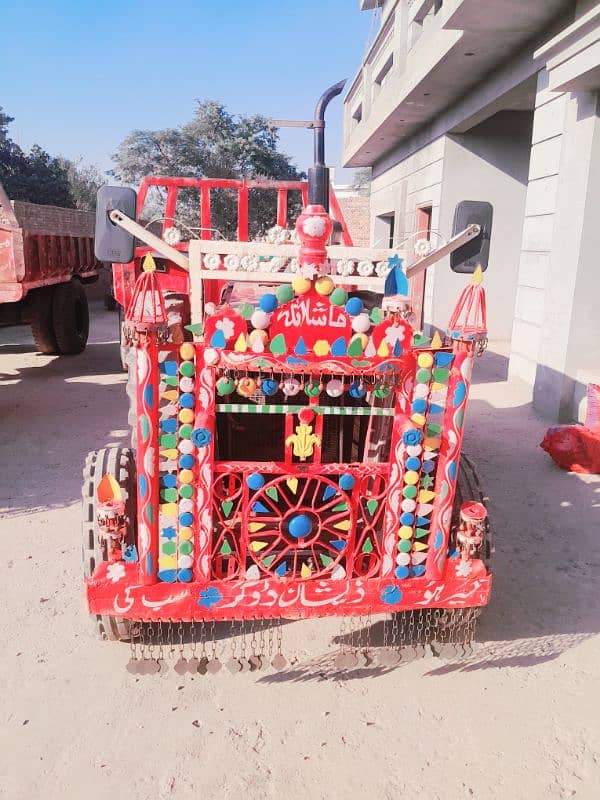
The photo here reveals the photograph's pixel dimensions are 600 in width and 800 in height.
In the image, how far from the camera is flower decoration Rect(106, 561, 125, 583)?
2.48 meters

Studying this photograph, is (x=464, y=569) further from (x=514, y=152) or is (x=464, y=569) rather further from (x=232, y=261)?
(x=514, y=152)

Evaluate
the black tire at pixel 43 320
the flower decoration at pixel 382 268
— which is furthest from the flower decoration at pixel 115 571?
the black tire at pixel 43 320

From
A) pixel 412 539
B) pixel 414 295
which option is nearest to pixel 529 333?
pixel 414 295

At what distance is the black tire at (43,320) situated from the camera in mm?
8695

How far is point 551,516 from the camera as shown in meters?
4.38

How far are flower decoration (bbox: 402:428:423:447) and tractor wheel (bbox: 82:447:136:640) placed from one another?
1.28 meters

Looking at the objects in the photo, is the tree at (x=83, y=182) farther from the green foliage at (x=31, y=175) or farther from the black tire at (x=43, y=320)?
the black tire at (x=43, y=320)

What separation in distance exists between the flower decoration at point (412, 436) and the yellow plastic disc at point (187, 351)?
888 mm

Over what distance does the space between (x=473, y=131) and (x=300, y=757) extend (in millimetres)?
11127

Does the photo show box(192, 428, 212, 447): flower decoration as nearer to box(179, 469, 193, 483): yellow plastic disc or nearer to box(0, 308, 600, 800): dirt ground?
box(179, 469, 193, 483): yellow plastic disc

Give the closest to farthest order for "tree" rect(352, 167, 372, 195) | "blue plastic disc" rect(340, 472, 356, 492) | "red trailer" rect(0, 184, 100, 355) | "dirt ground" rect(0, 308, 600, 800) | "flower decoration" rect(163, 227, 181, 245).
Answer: "dirt ground" rect(0, 308, 600, 800) → "blue plastic disc" rect(340, 472, 356, 492) → "flower decoration" rect(163, 227, 181, 245) → "red trailer" rect(0, 184, 100, 355) → "tree" rect(352, 167, 372, 195)

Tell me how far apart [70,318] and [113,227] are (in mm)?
7220

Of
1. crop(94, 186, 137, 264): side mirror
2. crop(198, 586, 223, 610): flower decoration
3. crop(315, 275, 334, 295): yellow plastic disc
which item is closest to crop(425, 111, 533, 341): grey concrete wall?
crop(94, 186, 137, 264): side mirror

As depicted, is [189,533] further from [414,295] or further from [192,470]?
[414,295]
